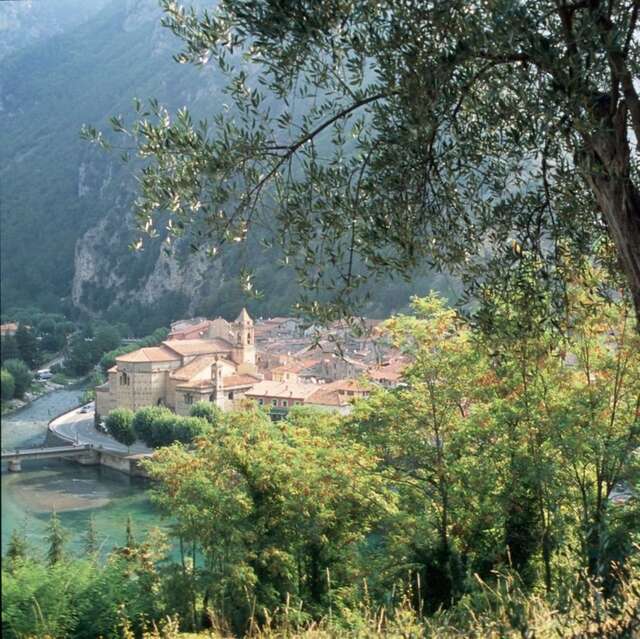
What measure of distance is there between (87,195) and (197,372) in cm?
1988

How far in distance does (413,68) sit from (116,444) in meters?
30.0

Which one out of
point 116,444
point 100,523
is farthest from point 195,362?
point 100,523

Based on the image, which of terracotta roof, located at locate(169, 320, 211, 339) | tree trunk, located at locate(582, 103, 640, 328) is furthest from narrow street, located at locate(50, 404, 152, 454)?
tree trunk, located at locate(582, 103, 640, 328)

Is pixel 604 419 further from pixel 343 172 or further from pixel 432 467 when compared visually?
pixel 343 172

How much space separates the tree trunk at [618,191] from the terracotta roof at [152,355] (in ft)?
70.6

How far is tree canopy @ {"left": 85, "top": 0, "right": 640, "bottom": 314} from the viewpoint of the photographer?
274cm

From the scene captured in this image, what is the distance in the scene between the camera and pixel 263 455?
9680mm

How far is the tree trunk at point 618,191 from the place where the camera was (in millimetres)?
2643

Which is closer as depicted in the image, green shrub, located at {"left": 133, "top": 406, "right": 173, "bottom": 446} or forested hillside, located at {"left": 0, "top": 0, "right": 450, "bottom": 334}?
forested hillside, located at {"left": 0, "top": 0, "right": 450, "bottom": 334}

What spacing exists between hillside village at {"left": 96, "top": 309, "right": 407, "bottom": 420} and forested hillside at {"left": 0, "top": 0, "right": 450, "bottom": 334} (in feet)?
7.80

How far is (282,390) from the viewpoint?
91.4ft

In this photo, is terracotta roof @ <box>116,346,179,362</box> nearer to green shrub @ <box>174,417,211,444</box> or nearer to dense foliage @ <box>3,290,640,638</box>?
green shrub @ <box>174,417,211,444</box>

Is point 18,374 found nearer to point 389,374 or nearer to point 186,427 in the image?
point 389,374

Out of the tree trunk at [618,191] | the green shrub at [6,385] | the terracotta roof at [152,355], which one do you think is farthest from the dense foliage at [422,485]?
the terracotta roof at [152,355]
